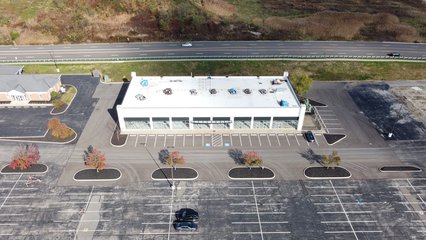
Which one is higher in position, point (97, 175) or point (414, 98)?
point (414, 98)

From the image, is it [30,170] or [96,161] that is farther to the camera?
[30,170]

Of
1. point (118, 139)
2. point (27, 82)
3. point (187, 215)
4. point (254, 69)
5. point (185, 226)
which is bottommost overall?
point (185, 226)

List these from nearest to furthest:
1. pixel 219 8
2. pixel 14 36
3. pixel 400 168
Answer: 1. pixel 400 168
2. pixel 14 36
3. pixel 219 8

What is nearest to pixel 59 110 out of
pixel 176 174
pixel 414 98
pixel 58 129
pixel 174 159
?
pixel 58 129

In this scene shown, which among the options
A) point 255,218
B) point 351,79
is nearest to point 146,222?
point 255,218

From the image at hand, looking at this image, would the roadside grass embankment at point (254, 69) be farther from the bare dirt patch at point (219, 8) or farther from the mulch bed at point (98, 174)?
the mulch bed at point (98, 174)

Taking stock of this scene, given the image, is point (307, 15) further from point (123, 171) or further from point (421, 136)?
point (123, 171)

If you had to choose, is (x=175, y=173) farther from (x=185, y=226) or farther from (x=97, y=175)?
(x=97, y=175)
